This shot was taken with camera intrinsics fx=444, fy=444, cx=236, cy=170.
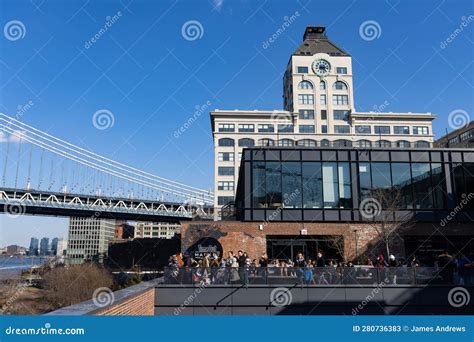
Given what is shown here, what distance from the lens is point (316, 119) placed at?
82688mm

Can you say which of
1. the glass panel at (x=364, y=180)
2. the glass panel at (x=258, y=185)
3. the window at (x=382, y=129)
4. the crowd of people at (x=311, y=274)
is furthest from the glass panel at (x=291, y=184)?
the window at (x=382, y=129)

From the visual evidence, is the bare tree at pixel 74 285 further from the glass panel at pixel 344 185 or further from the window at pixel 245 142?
the window at pixel 245 142

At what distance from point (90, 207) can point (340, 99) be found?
2048 inches

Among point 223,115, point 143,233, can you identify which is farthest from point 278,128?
point 143,233

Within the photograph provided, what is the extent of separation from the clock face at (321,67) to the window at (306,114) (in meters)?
7.67

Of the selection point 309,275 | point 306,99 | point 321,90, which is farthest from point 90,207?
point 309,275

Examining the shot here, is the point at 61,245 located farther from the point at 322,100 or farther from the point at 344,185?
the point at 344,185

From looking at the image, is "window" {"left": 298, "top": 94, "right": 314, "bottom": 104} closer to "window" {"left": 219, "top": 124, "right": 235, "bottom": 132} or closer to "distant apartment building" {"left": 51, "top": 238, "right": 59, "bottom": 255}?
"window" {"left": 219, "top": 124, "right": 235, "bottom": 132}

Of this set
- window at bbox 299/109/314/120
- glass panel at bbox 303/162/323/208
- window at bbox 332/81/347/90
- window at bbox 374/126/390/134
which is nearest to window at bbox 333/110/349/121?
window at bbox 299/109/314/120

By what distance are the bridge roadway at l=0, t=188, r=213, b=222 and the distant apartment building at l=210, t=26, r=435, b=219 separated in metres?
14.2

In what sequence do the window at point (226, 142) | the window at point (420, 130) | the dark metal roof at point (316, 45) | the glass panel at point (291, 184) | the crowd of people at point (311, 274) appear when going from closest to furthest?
the crowd of people at point (311, 274) → the glass panel at point (291, 184) → the window at point (226, 142) → the window at point (420, 130) → the dark metal roof at point (316, 45)

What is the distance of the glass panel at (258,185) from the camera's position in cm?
2791

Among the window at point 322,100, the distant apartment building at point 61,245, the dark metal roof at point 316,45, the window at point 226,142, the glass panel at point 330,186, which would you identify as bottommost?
the distant apartment building at point 61,245

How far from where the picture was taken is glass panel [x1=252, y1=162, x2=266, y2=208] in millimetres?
27906
